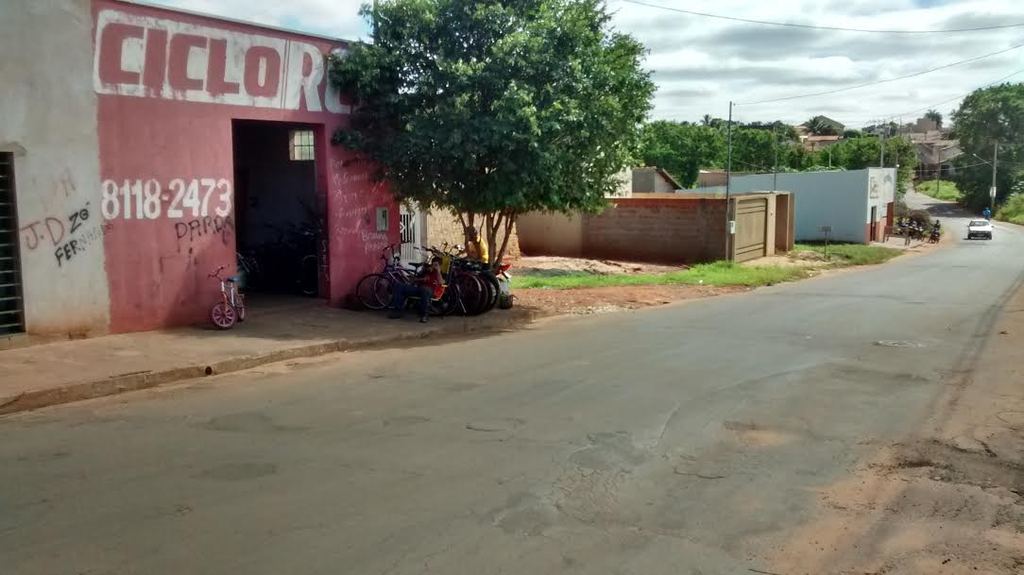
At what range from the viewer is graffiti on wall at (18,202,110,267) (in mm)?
11062

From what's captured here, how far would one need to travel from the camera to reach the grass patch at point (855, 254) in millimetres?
37184

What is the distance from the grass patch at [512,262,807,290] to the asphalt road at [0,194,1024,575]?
10.6m

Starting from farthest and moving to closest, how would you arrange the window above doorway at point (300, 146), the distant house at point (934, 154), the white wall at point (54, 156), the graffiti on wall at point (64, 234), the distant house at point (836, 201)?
the distant house at point (934, 154) < the distant house at point (836, 201) < the window above doorway at point (300, 146) < the graffiti on wall at point (64, 234) < the white wall at point (54, 156)

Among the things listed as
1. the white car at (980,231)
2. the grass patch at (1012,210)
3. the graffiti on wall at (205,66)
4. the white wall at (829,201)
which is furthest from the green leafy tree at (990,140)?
the graffiti on wall at (205,66)

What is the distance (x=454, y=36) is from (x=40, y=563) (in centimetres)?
1221

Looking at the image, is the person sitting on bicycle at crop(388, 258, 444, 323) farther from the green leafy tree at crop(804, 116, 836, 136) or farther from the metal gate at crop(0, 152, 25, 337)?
the green leafy tree at crop(804, 116, 836, 136)

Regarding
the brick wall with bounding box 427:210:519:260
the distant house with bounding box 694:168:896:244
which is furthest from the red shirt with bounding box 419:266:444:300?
the distant house with bounding box 694:168:896:244

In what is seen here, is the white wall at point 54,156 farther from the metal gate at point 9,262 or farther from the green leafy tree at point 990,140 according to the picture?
the green leafy tree at point 990,140

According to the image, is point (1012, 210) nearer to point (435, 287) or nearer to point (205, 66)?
point (435, 287)

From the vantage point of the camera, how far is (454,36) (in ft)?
49.6

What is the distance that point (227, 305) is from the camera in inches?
512

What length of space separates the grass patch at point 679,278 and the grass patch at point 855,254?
28.7ft

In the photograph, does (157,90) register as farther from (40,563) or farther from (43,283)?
(40,563)

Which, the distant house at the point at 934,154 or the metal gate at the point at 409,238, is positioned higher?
the distant house at the point at 934,154
